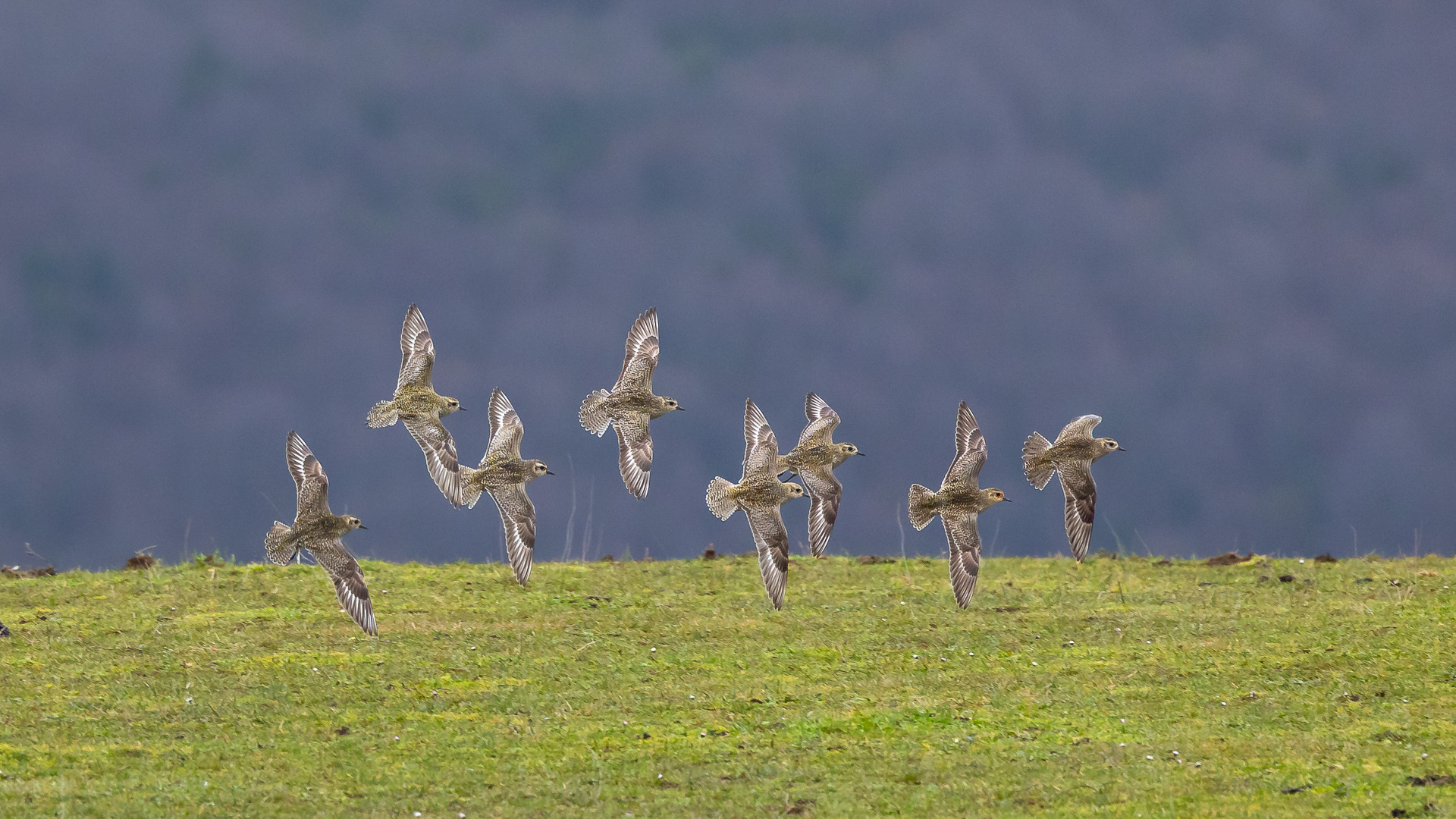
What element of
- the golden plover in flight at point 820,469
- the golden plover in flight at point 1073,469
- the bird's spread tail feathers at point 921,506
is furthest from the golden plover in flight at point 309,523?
the golden plover in flight at point 1073,469

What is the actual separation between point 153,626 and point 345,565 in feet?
16.2

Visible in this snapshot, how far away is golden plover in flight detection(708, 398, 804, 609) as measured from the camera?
13797 mm

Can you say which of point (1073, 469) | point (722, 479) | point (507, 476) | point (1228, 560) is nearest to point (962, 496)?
point (1073, 469)

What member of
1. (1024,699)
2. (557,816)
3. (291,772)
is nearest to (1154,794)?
(1024,699)

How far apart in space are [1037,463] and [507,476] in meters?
4.68

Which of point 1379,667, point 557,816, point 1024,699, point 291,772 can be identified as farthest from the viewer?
point 1379,667

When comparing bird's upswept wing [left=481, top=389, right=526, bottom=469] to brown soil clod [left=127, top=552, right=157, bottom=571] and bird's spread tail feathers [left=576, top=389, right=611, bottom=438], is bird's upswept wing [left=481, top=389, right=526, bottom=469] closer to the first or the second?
bird's spread tail feathers [left=576, top=389, right=611, bottom=438]

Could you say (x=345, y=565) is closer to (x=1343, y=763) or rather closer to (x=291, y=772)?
(x=291, y=772)

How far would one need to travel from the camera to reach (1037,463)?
14.2m

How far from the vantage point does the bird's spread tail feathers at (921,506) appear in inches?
550

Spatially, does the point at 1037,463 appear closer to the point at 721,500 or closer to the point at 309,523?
the point at 721,500

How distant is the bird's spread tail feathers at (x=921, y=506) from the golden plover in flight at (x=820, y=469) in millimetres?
616

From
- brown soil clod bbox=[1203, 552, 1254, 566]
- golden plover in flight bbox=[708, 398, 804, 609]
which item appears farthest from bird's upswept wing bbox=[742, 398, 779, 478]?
brown soil clod bbox=[1203, 552, 1254, 566]

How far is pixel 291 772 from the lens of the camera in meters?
11.9
